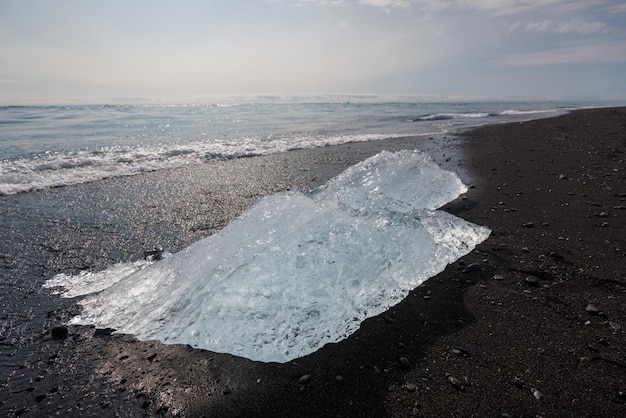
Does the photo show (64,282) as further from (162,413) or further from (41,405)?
(162,413)

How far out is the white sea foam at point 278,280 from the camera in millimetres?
2914

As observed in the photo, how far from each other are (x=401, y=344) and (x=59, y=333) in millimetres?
2998

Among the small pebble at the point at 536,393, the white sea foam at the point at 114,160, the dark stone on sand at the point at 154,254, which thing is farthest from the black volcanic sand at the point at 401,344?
the white sea foam at the point at 114,160

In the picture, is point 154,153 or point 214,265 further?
point 154,153

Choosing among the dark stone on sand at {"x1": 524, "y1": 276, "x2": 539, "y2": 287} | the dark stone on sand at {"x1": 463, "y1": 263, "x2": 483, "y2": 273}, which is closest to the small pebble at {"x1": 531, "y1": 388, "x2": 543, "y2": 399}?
the dark stone on sand at {"x1": 524, "y1": 276, "x2": 539, "y2": 287}

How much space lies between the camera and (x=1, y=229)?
560 centimetres

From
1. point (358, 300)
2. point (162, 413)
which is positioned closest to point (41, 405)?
point (162, 413)

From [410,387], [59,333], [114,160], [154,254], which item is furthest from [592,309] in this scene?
[114,160]

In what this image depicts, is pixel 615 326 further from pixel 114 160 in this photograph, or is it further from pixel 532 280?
pixel 114 160

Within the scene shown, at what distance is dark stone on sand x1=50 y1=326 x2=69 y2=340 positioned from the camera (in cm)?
308

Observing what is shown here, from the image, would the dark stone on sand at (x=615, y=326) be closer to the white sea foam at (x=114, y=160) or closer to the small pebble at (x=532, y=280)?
the small pebble at (x=532, y=280)

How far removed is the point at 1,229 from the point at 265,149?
861 cm

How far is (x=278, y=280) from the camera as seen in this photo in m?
3.26

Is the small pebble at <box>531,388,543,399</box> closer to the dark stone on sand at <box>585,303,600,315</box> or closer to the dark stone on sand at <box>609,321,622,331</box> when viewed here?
the dark stone on sand at <box>609,321,622,331</box>
